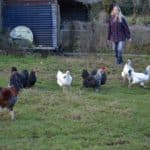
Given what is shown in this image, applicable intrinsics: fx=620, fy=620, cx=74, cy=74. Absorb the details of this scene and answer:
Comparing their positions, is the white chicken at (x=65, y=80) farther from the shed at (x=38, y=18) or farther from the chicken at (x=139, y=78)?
the shed at (x=38, y=18)

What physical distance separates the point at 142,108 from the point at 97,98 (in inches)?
56.8

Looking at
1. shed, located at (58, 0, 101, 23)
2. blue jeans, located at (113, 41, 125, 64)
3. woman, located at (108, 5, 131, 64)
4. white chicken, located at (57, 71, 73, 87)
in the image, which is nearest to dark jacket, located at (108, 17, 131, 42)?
woman, located at (108, 5, 131, 64)

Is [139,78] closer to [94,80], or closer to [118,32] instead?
[94,80]

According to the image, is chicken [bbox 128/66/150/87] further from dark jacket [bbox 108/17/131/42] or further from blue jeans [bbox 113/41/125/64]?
dark jacket [bbox 108/17/131/42]

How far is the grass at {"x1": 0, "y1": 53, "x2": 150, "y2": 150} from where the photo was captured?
33.4 ft

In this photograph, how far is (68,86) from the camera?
51.7 feet

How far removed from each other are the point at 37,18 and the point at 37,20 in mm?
90

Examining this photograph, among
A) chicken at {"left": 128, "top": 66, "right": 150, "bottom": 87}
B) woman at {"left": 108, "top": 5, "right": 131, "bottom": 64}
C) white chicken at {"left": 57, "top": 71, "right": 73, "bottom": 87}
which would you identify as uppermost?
woman at {"left": 108, "top": 5, "right": 131, "bottom": 64}

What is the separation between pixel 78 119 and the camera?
11961 mm

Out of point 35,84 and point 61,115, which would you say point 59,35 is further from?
point 61,115

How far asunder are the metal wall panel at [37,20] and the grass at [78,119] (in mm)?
9089

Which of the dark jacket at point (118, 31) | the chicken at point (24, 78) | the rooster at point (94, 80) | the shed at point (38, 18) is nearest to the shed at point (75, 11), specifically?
the shed at point (38, 18)

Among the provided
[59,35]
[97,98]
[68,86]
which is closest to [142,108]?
[97,98]

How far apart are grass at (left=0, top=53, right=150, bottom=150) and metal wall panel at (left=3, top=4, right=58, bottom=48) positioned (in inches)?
358
